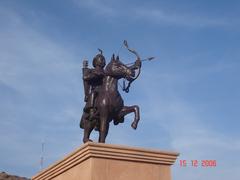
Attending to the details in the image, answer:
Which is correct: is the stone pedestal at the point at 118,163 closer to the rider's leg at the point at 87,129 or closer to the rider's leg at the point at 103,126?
the rider's leg at the point at 103,126

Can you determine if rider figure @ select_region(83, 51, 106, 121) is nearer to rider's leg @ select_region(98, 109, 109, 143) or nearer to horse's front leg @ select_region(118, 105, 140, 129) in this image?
rider's leg @ select_region(98, 109, 109, 143)

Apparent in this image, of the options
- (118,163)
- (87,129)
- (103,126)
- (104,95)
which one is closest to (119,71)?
(104,95)

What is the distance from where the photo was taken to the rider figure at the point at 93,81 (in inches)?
327

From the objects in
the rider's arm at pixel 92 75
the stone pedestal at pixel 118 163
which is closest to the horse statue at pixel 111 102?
the rider's arm at pixel 92 75

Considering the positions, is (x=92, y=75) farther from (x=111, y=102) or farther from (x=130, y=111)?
(x=130, y=111)

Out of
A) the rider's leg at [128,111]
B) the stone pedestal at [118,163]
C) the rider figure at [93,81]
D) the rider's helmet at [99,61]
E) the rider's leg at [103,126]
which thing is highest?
the rider's helmet at [99,61]

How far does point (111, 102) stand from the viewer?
26.3 feet

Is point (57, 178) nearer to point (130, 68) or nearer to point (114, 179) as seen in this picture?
point (114, 179)

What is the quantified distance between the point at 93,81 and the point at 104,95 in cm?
52

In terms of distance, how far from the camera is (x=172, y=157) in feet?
23.9

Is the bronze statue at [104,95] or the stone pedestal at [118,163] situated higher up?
the bronze statue at [104,95]

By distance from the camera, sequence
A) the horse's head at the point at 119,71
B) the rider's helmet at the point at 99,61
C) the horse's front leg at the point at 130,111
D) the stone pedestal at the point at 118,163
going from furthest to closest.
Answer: the rider's helmet at the point at 99,61, the horse's head at the point at 119,71, the horse's front leg at the point at 130,111, the stone pedestal at the point at 118,163

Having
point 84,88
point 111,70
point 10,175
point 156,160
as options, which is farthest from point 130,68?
point 10,175

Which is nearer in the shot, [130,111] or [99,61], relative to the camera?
[130,111]
